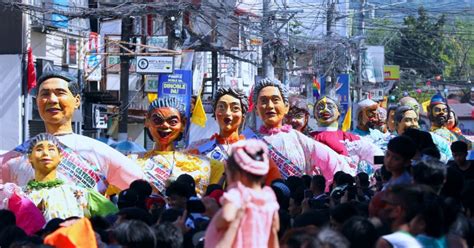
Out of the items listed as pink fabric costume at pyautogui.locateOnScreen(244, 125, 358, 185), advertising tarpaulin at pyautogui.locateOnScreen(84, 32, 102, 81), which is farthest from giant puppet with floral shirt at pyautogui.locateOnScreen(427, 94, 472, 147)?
advertising tarpaulin at pyautogui.locateOnScreen(84, 32, 102, 81)

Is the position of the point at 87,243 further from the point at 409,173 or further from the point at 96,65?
the point at 96,65

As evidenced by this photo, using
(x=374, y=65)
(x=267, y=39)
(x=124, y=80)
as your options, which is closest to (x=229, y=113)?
(x=124, y=80)

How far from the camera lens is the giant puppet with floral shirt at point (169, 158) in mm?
10008

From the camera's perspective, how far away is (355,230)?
19.6ft

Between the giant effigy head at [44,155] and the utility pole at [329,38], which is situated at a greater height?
the utility pole at [329,38]

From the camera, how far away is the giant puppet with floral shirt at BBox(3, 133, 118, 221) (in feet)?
27.7

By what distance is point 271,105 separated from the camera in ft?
36.0

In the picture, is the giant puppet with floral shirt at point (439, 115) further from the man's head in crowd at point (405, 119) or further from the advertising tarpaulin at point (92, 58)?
the advertising tarpaulin at point (92, 58)

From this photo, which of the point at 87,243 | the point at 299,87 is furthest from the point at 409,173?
the point at 299,87

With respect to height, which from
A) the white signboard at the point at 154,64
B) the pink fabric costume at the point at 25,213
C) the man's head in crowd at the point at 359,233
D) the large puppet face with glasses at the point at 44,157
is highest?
the white signboard at the point at 154,64

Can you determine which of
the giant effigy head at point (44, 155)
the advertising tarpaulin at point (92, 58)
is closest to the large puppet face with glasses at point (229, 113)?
the giant effigy head at point (44, 155)

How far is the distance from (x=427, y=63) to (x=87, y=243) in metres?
65.1

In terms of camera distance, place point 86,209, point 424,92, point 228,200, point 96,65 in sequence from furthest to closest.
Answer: point 424,92, point 96,65, point 86,209, point 228,200

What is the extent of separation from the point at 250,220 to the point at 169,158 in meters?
4.90
